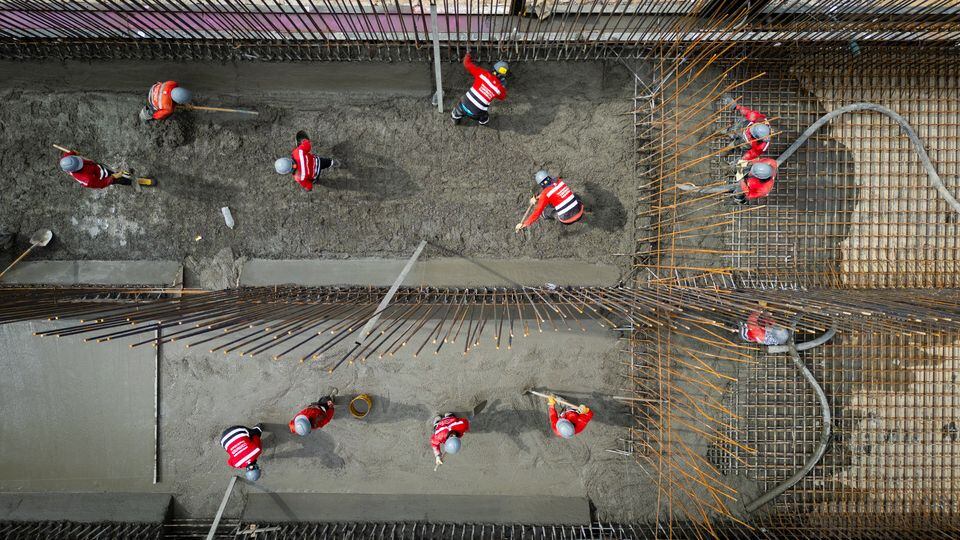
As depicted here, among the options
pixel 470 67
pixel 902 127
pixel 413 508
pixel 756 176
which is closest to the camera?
pixel 756 176

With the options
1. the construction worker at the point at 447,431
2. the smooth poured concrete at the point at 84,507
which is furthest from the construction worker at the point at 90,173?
the construction worker at the point at 447,431

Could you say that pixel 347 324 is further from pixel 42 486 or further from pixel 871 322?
pixel 871 322

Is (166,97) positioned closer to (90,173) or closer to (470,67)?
(90,173)

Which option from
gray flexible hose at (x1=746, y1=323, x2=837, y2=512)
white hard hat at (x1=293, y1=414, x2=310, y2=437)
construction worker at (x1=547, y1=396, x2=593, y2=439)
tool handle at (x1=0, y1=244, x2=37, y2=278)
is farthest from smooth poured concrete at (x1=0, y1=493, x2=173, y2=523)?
gray flexible hose at (x1=746, y1=323, x2=837, y2=512)

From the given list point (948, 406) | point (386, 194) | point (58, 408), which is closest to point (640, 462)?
point (948, 406)

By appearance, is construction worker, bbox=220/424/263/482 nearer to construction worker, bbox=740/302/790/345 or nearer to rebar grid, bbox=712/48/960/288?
construction worker, bbox=740/302/790/345

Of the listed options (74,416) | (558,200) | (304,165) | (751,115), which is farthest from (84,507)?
(751,115)
